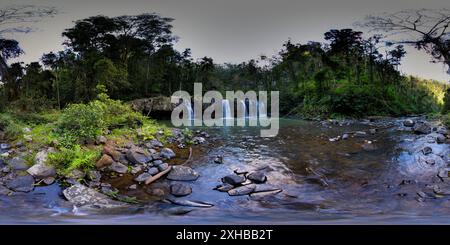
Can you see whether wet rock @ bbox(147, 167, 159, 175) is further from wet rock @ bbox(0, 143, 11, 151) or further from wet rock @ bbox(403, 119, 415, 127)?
wet rock @ bbox(403, 119, 415, 127)

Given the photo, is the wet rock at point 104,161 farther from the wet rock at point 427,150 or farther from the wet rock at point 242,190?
the wet rock at point 427,150

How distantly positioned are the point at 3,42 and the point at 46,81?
0.51 m

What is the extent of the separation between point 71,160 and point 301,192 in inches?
87.9

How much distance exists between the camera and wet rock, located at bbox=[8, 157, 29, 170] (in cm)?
296

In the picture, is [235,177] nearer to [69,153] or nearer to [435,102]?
[69,153]

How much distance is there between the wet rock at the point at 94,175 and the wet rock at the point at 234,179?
1.22m

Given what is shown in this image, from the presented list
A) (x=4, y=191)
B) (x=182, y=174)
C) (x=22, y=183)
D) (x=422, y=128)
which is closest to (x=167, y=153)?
(x=182, y=174)

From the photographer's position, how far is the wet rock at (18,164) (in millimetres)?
2957

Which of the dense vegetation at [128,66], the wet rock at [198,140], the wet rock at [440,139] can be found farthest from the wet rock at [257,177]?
the wet rock at [440,139]

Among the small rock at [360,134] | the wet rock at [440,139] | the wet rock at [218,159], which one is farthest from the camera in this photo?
the small rock at [360,134]

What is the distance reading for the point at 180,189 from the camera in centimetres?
270

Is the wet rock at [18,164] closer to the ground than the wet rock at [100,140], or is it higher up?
closer to the ground
